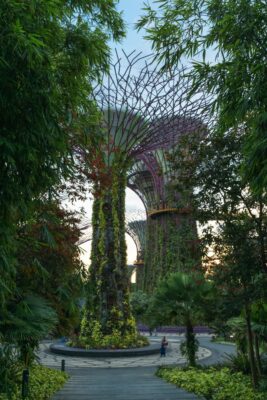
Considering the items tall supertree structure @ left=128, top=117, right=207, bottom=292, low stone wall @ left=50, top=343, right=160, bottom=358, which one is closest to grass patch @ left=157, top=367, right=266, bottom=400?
low stone wall @ left=50, top=343, right=160, bottom=358

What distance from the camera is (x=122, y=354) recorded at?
22.3 m

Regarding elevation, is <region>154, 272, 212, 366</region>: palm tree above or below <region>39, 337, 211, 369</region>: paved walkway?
above

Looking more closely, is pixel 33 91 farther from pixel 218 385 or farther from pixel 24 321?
pixel 218 385

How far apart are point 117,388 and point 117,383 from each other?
1.62m

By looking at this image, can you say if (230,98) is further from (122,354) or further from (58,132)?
(122,354)

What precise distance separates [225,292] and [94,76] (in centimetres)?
765

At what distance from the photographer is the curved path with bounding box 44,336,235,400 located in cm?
1030

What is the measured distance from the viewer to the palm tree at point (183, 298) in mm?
15078

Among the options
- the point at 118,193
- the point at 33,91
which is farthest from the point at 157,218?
the point at 33,91

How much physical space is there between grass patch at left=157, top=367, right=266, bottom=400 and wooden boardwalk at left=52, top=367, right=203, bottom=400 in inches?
19.4

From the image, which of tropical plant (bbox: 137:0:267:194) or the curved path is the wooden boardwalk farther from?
tropical plant (bbox: 137:0:267:194)

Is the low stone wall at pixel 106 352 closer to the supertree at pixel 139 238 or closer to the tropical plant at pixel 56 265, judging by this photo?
the tropical plant at pixel 56 265

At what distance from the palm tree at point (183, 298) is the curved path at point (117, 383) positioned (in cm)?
229

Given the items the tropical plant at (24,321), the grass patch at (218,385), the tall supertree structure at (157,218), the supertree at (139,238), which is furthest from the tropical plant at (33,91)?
the supertree at (139,238)
